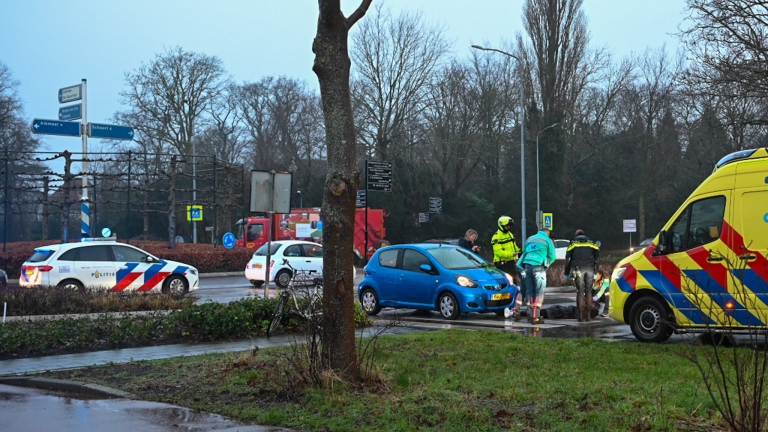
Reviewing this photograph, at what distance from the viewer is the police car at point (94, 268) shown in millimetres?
20703

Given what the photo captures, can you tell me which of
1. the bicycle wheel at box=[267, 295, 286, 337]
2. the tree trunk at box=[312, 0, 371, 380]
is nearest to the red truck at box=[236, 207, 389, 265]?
the bicycle wheel at box=[267, 295, 286, 337]

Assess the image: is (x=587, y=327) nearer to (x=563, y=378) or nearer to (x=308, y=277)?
(x=308, y=277)

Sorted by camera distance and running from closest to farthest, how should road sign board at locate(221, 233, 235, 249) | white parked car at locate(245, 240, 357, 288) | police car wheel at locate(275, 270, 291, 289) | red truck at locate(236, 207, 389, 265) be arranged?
police car wheel at locate(275, 270, 291, 289)
white parked car at locate(245, 240, 357, 288)
road sign board at locate(221, 233, 235, 249)
red truck at locate(236, 207, 389, 265)

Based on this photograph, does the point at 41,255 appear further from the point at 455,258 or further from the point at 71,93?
the point at 71,93

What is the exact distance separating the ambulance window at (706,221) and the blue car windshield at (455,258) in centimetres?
588

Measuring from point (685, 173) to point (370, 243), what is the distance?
22.9m

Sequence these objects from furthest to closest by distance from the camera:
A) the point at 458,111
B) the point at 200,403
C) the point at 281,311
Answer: the point at 458,111 < the point at 281,311 < the point at 200,403

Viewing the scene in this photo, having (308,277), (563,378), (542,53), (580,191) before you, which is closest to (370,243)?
(542,53)

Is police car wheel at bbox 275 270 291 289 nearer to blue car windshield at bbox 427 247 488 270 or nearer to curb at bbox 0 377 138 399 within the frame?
blue car windshield at bbox 427 247 488 270

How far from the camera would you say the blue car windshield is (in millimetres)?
16969

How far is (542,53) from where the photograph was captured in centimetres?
5138

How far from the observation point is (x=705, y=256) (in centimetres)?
1148

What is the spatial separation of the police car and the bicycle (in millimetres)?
8007

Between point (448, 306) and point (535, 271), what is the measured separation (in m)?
1.92
